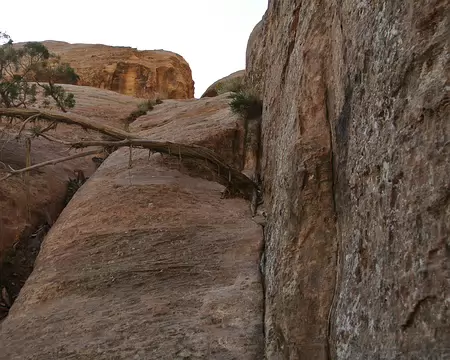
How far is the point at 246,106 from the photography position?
1322cm

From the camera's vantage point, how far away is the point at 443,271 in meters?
3.65

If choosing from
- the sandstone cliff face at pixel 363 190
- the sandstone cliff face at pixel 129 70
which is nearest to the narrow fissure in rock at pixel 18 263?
the sandstone cliff face at pixel 363 190

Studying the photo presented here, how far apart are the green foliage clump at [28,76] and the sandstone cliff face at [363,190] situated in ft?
31.5

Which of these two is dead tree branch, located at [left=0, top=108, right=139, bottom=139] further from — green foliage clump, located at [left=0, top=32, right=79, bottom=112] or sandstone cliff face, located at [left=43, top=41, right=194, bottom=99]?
sandstone cliff face, located at [left=43, top=41, right=194, bottom=99]

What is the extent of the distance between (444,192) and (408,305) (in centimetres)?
73

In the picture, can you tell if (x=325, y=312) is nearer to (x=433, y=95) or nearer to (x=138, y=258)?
(x=433, y=95)

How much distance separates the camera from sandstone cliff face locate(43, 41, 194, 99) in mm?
33375

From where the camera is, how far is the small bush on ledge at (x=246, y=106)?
1320cm

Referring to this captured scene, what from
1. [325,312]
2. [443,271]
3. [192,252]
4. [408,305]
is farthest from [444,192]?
[192,252]

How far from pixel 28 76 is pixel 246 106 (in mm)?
10937

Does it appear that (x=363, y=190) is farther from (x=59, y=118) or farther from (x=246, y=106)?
(x=59, y=118)

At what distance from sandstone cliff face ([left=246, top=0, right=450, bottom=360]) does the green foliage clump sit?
9.59 metres

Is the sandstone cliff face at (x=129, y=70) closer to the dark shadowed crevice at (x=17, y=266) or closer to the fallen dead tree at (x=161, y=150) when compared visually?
the fallen dead tree at (x=161, y=150)

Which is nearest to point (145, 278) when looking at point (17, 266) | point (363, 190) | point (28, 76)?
point (17, 266)
